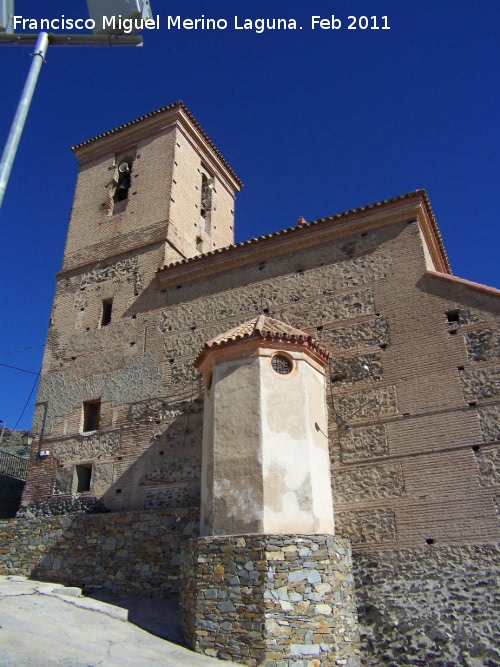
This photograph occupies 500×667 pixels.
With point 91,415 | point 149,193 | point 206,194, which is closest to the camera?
point 91,415

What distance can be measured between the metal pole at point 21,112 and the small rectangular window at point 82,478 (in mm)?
9540

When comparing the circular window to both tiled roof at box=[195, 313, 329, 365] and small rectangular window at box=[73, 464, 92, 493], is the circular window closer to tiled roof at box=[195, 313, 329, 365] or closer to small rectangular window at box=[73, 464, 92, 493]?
tiled roof at box=[195, 313, 329, 365]

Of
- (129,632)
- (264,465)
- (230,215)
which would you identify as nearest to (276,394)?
(264,465)

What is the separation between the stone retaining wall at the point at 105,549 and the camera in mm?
10664

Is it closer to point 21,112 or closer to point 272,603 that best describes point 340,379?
point 272,603

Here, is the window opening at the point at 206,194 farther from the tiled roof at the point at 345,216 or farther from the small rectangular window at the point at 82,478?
the small rectangular window at the point at 82,478

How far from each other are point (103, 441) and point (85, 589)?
3260 millimetres

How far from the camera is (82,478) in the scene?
522 inches

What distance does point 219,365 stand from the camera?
1041 cm

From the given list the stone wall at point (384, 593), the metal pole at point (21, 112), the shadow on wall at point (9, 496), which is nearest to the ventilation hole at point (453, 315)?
the stone wall at point (384, 593)

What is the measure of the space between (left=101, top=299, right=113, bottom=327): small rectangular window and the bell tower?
56.5 inches

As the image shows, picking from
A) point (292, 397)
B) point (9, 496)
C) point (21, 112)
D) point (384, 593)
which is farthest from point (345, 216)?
point (9, 496)

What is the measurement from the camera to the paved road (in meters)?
7.24

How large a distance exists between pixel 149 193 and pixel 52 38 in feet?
36.4
